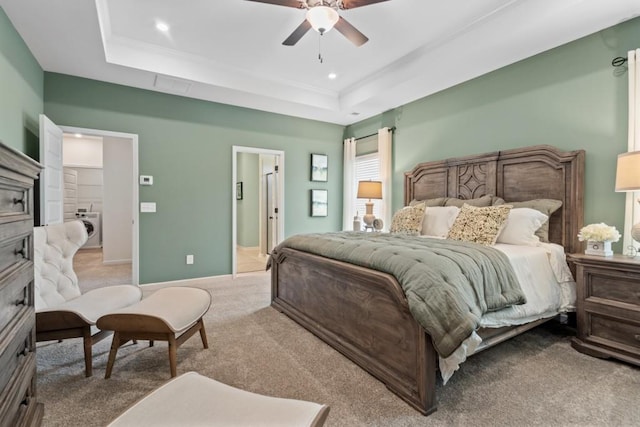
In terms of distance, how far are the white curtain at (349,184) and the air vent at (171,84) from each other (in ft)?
9.60

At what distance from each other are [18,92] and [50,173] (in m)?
0.84

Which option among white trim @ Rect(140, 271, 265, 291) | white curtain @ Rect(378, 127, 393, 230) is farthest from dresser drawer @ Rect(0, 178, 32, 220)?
white curtain @ Rect(378, 127, 393, 230)

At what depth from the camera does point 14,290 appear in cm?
126

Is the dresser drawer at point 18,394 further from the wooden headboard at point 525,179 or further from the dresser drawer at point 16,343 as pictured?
the wooden headboard at point 525,179

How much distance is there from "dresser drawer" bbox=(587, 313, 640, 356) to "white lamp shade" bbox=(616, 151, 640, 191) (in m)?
0.97

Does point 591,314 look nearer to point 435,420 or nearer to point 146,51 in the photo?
point 435,420

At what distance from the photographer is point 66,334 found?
202 centimetres

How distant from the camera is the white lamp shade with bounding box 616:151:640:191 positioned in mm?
2240

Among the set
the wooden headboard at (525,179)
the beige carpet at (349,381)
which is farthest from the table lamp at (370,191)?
the beige carpet at (349,381)

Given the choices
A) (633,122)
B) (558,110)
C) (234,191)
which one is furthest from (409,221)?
(234,191)

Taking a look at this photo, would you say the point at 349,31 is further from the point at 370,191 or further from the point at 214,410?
the point at 214,410

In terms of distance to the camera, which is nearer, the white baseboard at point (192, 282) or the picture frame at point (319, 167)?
the white baseboard at point (192, 282)

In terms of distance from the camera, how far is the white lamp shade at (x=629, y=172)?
2.24 metres

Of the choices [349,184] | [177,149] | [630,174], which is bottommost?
[630,174]
